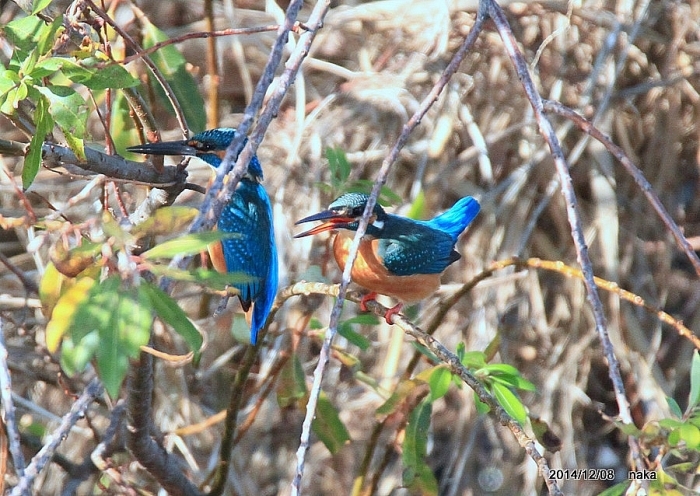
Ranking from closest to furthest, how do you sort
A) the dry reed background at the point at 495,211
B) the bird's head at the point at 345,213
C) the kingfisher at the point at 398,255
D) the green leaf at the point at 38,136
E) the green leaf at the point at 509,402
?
the green leaf at the point at 38,136 → the green leaf at the point at 509,402 → the bird's head at the point at 345,213 → the kingfisher at the point at 398,255 → the dry reed background at the point at 495,211

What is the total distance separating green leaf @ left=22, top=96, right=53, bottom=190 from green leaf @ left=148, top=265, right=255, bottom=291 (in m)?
0.48

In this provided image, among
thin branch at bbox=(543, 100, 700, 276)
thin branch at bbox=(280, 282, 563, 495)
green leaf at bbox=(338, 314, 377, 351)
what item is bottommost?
green leaf at bbox=(338, 314, 377, 351)

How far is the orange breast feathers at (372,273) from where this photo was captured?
92.9 inches

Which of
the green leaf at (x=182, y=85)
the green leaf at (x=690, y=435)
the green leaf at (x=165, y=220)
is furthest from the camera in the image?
the green leaf at (x=182, y=85)

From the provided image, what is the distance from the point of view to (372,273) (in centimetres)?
238

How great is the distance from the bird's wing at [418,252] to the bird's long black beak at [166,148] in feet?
2.29

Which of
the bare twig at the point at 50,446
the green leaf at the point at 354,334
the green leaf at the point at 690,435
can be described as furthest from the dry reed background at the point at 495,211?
the bare twig at the point at 50,446

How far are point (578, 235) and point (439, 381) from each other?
73cm

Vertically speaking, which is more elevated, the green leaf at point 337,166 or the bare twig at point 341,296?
the bare twig at point 341,296

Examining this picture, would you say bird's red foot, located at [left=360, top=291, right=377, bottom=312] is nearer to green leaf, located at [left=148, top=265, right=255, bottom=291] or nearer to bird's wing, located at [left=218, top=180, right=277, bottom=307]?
bird's wing, located at [left=218, top=180, right=277, bottom=307]

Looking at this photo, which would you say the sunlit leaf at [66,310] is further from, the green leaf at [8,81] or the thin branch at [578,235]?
the thin branch at [578,235]

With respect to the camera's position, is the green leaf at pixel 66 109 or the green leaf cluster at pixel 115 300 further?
the green leaf at pixel 66 109

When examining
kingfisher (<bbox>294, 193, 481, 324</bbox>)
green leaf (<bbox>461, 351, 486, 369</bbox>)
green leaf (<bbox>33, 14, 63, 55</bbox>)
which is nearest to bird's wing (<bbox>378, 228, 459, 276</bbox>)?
kingfisher (<bbox>294, 193, 481, 324</bbox>)

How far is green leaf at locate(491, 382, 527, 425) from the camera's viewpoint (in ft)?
5.81
